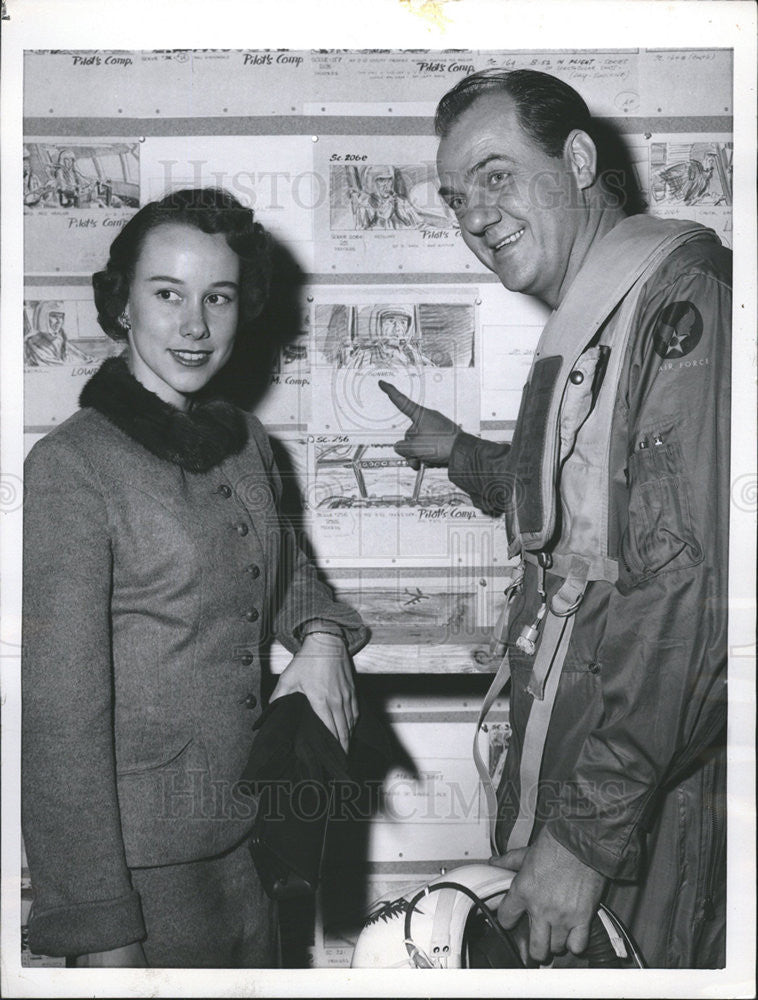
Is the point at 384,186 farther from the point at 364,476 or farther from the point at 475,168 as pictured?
the point at 364,476

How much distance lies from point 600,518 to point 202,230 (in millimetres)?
648

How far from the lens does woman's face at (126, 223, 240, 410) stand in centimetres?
121

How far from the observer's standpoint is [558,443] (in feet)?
3.76

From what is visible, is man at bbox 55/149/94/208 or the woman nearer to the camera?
the woman

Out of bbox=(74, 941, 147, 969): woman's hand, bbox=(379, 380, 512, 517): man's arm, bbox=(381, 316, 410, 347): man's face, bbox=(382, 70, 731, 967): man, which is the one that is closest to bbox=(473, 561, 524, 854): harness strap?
bbox=(382, 70, 731, 967): man

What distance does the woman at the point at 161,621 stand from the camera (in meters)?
1.15

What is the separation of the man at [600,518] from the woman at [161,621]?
0.85ft

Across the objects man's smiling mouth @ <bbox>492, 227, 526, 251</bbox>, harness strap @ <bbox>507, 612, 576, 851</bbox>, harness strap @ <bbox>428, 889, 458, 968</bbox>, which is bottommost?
harness strap @ <bbox>428, 889, 458, 968</bbox>

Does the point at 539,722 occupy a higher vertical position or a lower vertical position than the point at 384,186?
lower

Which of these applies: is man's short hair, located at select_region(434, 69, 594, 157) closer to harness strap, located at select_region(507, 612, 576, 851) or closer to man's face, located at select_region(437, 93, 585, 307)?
man's face, located at select_region(437, 93, 585, 307)

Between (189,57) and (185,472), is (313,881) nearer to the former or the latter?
(185,472)

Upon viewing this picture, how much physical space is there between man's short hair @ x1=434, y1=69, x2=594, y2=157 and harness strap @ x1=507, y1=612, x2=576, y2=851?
633mm

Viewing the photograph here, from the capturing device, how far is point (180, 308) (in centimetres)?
121

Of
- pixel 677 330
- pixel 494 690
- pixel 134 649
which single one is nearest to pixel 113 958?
pixel 134 649
